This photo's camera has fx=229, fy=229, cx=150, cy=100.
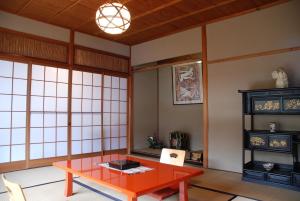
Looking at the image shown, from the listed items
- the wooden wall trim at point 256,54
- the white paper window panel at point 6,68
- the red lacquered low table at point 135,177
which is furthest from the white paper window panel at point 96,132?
the wooden wall trim at point 256,54

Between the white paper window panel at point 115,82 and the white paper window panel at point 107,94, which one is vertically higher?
the white paper window panel at point 115,82

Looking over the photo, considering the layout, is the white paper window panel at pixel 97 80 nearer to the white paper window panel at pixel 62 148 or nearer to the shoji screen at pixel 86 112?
the shoji screen at pixel 86 112

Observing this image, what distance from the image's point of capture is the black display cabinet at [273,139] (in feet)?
10.6

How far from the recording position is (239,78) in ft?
13.5

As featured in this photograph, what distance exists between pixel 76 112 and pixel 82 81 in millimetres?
732

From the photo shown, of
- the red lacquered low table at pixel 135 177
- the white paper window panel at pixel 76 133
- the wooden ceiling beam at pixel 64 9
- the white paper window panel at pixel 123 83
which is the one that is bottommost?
the red lacquered low table at pixel 135 177

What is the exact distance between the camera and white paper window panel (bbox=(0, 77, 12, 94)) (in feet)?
13.7

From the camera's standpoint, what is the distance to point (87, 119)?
535 cm

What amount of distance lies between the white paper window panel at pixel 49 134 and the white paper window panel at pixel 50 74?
3.44ft

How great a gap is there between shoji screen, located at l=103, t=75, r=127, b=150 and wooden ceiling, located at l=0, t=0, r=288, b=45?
4.86ft

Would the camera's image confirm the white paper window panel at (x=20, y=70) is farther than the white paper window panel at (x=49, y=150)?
No

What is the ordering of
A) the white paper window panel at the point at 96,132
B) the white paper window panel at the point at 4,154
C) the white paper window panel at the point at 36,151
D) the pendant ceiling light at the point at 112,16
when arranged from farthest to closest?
1. the white paper window panel at the point at 96,132
2. the white paper window panel at the point at 36,151
3. the white paper window panel at the point at 4,154
4. the pendant ceiling light at the point at 112,16

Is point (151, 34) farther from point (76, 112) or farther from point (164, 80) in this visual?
point (76, 112)

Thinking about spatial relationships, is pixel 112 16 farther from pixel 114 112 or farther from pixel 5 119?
pixel 114 112
